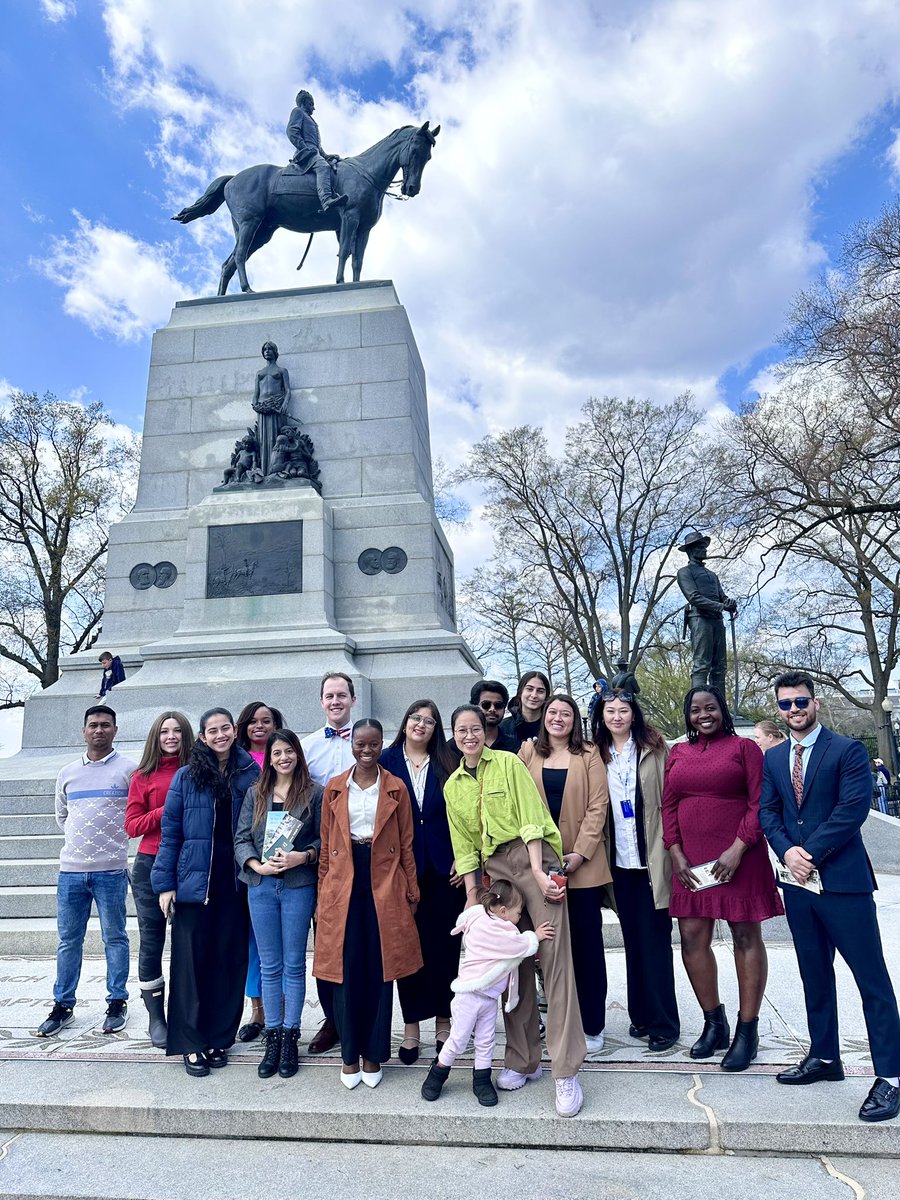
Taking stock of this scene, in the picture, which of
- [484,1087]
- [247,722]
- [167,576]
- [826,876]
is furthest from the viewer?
[167,576]

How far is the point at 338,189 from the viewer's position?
44.5ft

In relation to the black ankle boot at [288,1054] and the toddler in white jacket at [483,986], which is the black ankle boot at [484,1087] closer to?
the toddler in white jacket at [483,986]

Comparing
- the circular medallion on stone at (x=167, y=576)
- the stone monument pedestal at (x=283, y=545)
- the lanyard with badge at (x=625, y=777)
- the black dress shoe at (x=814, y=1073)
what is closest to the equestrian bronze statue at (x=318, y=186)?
the stone monument pedestal at (x=283, y=545)

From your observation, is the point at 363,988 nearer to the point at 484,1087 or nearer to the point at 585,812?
the point at 484,1087

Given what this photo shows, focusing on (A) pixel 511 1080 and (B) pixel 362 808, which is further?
(B) pixel 362 808

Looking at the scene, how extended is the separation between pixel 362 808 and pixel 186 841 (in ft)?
3.22

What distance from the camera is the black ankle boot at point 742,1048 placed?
3773 millimetres

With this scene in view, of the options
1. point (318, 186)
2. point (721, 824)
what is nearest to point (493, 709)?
point (721, 824)

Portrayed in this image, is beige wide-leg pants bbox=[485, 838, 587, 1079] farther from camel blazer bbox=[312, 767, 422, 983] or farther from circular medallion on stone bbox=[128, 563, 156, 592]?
circular medallion on stone bbox=[128, 563, 156, 592]

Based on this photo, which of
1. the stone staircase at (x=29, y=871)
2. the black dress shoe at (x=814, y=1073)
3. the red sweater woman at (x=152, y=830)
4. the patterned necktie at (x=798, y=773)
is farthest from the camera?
the stone staircase at (x=29, y=871)

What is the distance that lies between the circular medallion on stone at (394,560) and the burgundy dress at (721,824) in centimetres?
805

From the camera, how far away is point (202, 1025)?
4.05 m

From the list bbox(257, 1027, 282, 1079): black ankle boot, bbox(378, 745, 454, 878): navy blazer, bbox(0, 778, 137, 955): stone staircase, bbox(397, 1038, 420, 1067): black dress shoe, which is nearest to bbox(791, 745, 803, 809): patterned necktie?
bbox(378, 745, 454, 878): navy blazer

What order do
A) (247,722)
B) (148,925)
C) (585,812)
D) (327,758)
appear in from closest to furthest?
(585,812) → (148,925) → (327,758) → (247,722)
